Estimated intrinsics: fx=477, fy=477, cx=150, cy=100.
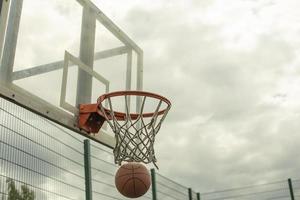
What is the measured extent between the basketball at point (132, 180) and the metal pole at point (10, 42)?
5.28 feet

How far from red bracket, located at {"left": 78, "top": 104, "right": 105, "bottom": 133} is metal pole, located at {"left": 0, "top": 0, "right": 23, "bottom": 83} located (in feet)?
3.88

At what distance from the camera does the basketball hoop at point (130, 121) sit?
5383mm

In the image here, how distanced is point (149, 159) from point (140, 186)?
13.0 inches

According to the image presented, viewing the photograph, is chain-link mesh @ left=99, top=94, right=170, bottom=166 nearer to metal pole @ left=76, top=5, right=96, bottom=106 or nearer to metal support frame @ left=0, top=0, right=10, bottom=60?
metal pole @ left=76, top=5, right=96, bottom=106

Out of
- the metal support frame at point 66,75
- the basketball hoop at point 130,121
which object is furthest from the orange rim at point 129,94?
the metal support frame at point 66,75

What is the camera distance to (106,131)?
19.7ft

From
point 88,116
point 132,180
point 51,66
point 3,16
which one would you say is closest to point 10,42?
point 3,16

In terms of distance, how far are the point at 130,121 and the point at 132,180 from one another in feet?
2.32

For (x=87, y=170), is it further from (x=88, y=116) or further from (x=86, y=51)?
(x=86, y=51)

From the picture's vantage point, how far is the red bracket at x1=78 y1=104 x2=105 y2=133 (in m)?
5.62

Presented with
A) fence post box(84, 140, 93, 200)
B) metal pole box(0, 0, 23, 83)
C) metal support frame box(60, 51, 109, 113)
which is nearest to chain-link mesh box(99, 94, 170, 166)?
metal support frame box(60, 51, 109, 113)

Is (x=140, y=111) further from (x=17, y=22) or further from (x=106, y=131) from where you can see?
(x=17, y=22)

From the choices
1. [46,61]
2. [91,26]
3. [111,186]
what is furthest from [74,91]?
[111,186]

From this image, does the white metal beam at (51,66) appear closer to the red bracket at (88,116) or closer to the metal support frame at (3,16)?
the metal support frame at (3,16)
